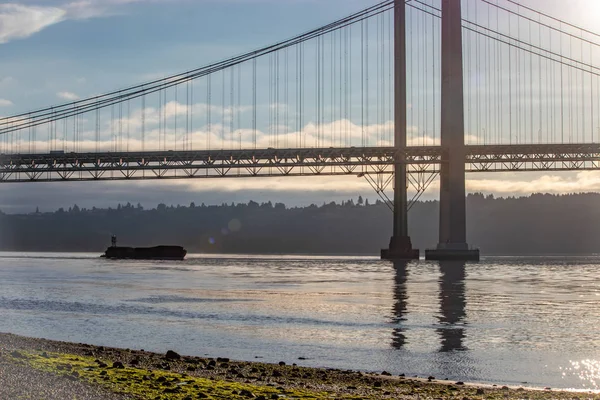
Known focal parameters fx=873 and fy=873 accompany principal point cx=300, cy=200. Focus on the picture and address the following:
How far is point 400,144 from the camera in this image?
94.4m

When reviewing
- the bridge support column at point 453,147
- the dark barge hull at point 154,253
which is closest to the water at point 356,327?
the bridge support column at point 453,147

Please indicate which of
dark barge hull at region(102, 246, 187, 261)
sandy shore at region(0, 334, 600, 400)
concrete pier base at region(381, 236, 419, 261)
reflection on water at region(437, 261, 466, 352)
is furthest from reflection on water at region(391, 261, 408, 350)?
dark barge hull at region(102, 246, 187, 261)

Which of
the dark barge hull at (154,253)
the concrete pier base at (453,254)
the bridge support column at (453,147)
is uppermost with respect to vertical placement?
the bridge support column at (453,147)

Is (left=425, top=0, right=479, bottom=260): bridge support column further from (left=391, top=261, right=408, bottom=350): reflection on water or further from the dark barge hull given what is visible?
the dark barge hull

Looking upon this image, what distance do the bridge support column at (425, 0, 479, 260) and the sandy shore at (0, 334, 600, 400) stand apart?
71.5 meters

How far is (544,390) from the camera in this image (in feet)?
41.2

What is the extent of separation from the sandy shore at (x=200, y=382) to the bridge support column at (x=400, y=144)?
80795 mm

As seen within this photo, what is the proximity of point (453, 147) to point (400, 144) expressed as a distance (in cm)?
1069

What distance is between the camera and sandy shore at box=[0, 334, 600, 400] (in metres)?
9.87

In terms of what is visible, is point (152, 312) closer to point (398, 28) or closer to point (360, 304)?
point (360, 304)

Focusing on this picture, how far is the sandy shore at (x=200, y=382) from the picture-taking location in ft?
32.4

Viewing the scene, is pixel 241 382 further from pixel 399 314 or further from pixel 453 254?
pixel 453 254

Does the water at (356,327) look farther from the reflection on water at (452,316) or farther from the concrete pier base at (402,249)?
the concrete pier base at (402,249)

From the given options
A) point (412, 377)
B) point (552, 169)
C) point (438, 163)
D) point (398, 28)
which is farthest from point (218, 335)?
point (398, 28)
